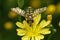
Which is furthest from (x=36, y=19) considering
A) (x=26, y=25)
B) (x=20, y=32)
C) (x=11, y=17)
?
(x=11, y=17)

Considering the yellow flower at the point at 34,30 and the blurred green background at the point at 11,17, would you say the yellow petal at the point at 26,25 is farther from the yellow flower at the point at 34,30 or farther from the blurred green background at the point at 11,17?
the blurred green background at the point at 11,17

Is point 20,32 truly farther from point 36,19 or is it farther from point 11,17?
point 11,17

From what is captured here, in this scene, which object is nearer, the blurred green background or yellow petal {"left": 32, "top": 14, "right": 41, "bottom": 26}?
yellow petal {"left": 32, "top": 14, "right": 41, "bottom": 26}

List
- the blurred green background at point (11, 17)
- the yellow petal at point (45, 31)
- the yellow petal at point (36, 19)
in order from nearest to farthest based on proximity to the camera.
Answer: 1. the yellow petal at point (45, 31)
2. the yellow petal at point (36, 19)
3. the blurred green background at point (11, 17)

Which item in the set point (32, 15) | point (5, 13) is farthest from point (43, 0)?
point (5, 13)

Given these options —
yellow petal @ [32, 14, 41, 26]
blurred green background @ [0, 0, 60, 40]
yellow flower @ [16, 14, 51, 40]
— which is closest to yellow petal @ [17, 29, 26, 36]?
yellow flower @ [16, 14, 51, 40]

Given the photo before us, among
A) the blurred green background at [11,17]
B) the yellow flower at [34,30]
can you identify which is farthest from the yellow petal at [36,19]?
the blurred green background at [11,17]

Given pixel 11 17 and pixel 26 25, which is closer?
pixel 26 25

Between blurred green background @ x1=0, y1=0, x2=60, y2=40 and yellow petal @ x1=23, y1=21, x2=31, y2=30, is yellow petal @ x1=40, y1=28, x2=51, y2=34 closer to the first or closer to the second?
yellow petal @ x1=23, y1=21, x2=31, y2=30

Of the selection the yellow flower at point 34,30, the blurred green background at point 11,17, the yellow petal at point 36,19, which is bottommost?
the blurred green background at point 11,17

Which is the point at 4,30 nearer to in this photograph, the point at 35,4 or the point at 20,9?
the point at 35,4
